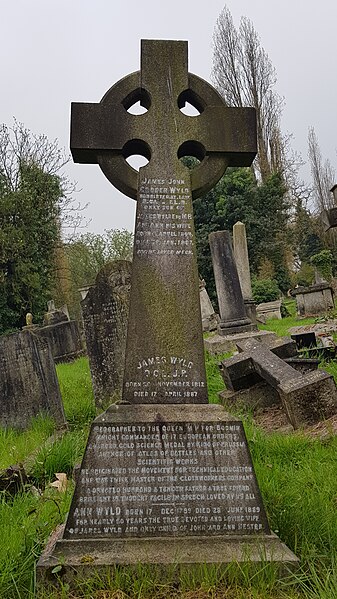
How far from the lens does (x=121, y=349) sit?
727 cm

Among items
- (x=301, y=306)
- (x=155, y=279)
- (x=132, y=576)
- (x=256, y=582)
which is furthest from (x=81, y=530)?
(x=301, y=306)

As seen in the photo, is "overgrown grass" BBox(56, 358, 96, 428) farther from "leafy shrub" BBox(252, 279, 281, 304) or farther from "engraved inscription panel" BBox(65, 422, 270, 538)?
"leafy shrub" BBox(252, 279, 281, 304)

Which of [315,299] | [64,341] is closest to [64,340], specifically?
[64,341]

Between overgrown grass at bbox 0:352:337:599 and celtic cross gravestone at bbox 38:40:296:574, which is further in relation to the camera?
celtic cross gravestone at bbox 38:40:296:574

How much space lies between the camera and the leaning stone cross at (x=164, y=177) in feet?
9.25

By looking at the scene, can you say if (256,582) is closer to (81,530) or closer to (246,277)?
(81,530)

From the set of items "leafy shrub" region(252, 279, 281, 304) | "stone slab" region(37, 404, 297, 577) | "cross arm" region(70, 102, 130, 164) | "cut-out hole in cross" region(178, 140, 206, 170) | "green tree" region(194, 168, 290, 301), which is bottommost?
"stone slab" region(37, 404, 297, 577)

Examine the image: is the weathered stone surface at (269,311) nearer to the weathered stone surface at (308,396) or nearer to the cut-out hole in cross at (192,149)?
the weathered stone surface at (308,396)

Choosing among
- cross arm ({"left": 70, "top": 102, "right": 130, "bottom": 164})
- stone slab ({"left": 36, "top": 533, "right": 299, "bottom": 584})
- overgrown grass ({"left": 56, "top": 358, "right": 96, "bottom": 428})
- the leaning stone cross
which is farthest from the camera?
overgrown grass ({"left": 56, "top": 358, "right": 96, "bottom": 428})

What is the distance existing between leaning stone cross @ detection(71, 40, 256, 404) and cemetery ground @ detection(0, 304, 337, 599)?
847 mm

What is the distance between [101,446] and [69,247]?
24.1 m

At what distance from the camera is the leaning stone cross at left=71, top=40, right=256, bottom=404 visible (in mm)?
2820

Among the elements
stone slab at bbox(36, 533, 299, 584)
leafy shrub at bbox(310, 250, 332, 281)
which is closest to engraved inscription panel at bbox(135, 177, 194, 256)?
stone slab at bbox(36, 533, 299, 584)

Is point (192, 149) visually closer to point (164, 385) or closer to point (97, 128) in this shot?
→ point (97, 128)
